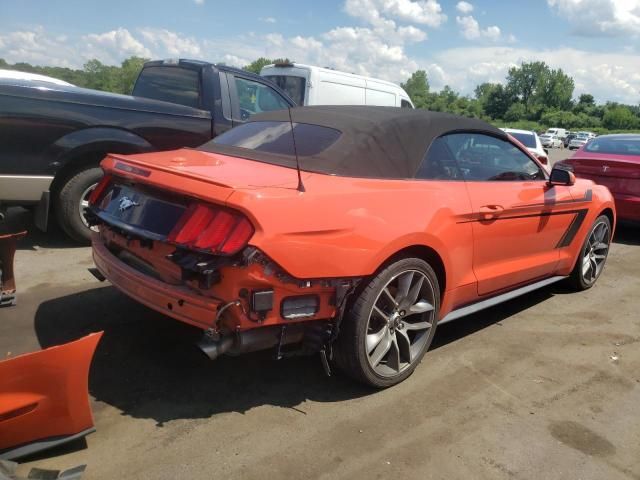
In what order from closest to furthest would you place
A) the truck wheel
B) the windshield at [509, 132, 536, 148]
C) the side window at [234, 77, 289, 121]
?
the truck wheel → the side window at [234, 77, 289, 121] → the windshield at [509, 132, 536, 148]

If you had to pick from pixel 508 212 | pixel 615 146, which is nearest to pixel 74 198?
pixel 508 212

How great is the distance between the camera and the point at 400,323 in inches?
129

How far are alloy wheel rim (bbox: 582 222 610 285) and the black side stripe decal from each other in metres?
0.32

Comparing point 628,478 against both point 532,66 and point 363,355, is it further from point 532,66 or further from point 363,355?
point 532,66

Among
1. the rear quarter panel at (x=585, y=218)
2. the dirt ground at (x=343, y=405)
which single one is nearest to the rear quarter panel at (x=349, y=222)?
the dirt ground at (x=343, y=405)

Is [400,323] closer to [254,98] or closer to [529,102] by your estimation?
[254,98]

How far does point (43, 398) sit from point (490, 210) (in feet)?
9.21

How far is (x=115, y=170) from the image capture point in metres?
3.33

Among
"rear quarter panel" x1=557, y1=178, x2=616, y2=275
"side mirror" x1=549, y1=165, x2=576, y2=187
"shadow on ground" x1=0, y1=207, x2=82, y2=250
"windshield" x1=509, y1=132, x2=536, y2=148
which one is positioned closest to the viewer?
"side mirror" x1=549, y1=165, x2=576, y2=187

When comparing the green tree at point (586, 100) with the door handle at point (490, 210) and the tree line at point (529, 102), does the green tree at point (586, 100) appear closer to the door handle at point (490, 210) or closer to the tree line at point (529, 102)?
the tree line at point (529, 102)

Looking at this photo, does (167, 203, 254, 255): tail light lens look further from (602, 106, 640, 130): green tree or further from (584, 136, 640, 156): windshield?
(602, 106, 640, 130): green tree

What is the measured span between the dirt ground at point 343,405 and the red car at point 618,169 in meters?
3.29

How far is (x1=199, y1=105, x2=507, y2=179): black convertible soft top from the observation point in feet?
10.6

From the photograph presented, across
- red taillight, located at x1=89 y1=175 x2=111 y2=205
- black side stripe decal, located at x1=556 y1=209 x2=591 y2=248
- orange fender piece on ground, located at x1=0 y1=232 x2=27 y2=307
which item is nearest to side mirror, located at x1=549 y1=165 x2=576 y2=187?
black side stripe decal, located at x1=556 y1=209 x2=591 y2=248
